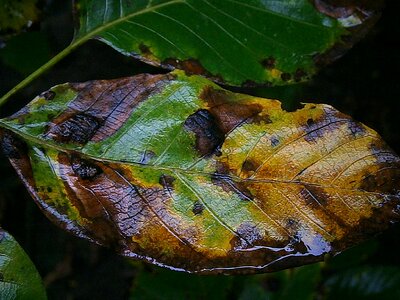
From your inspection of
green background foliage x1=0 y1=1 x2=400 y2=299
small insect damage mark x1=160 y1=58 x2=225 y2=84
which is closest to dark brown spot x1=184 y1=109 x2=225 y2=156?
small insect damage mark x1=160 y1=58 x2=225 y2=84

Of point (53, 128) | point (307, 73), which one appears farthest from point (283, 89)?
point (53, 128)

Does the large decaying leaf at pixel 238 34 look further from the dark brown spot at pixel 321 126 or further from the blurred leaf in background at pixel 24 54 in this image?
the blurred leaf in background at pixel 24 54

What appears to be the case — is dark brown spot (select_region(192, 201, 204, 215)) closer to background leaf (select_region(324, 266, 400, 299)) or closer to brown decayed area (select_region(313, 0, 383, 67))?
brown decayed area (select_region(313, 0, 383, 67))

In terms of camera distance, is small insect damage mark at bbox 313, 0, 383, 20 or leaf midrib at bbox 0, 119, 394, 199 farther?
small insect damage mark at bbox 313, 0, 383, 20

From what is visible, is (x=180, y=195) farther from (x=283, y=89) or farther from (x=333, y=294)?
(x=333, y=294)

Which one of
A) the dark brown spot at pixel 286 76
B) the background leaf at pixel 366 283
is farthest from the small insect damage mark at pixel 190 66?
the background leaf at pixel 366 283

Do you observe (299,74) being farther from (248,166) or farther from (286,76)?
(248,166)
